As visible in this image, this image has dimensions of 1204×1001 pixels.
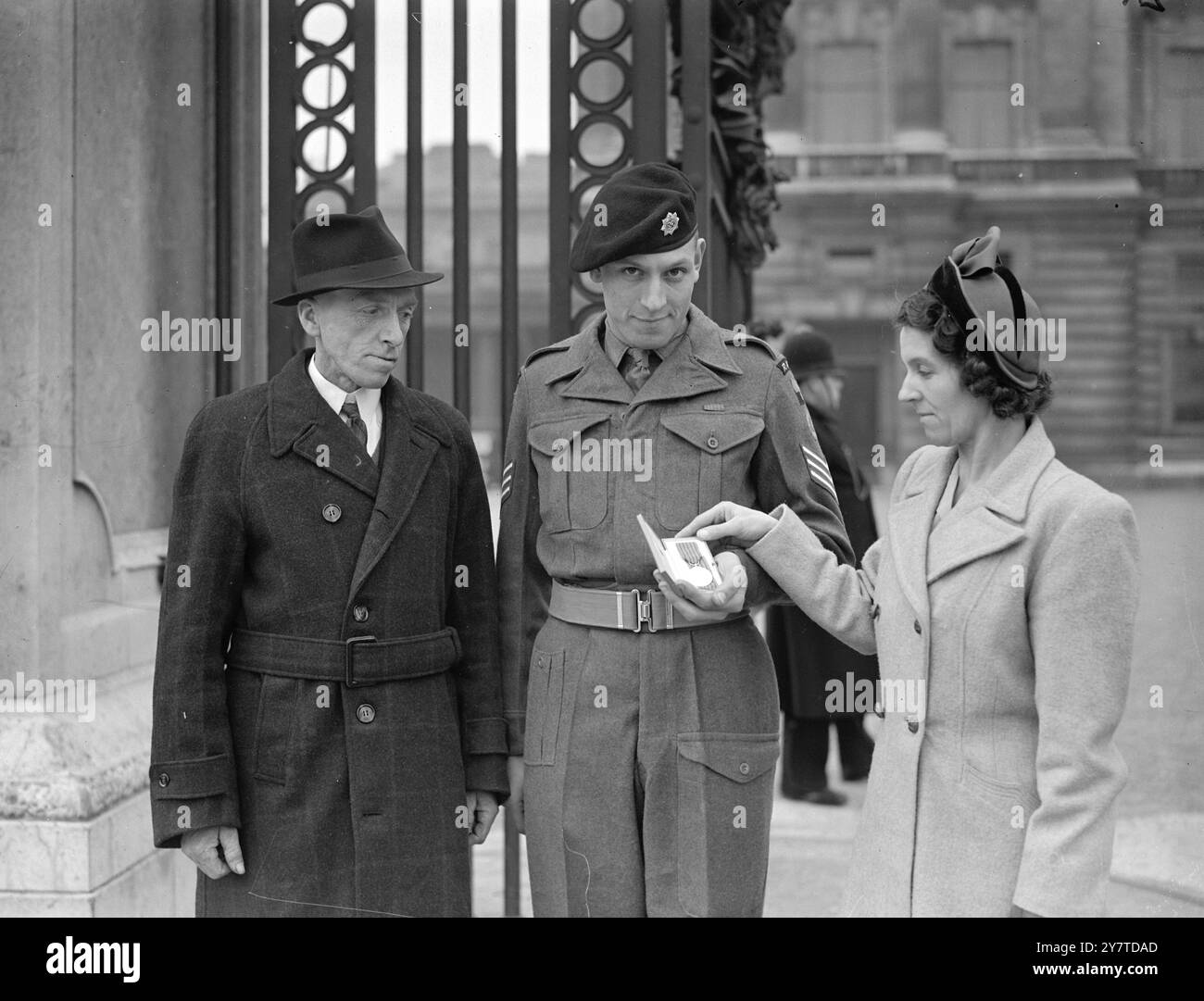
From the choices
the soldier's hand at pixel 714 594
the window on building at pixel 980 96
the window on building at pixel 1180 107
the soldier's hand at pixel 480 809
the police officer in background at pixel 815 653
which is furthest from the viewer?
the window on building at pixel 980 96

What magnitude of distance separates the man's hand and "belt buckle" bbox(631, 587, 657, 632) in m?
0.93

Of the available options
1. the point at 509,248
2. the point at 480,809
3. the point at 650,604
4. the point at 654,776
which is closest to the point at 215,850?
the point at 480,809

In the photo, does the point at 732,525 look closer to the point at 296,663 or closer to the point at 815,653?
the point at 296,663

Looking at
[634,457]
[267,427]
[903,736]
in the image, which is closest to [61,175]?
[267,427]

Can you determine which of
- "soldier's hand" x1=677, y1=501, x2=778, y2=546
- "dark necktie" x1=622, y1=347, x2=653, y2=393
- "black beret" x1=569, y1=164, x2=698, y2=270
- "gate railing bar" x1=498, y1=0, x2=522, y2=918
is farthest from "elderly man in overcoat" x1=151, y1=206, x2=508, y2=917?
"gate railing bar" x1=498, y1=0, x2=522, y2=918

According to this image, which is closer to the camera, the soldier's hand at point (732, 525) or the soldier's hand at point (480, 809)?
the soldier's hand at point (732, 525)

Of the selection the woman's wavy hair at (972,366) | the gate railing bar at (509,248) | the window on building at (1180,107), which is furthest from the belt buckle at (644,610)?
the window on building at (1180,107)

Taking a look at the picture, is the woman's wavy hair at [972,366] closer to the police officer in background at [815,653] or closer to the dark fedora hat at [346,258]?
the dark fedora hat at [346,258]

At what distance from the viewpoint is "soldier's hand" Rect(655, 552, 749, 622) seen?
2.64 meters

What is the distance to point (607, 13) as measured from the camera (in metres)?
4.18

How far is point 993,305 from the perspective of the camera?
2.46 meters

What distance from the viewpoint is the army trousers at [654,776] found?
2.90 meters

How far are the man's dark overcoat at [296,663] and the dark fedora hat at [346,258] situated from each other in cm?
23

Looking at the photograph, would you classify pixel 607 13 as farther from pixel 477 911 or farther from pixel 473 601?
pixel 477 911
